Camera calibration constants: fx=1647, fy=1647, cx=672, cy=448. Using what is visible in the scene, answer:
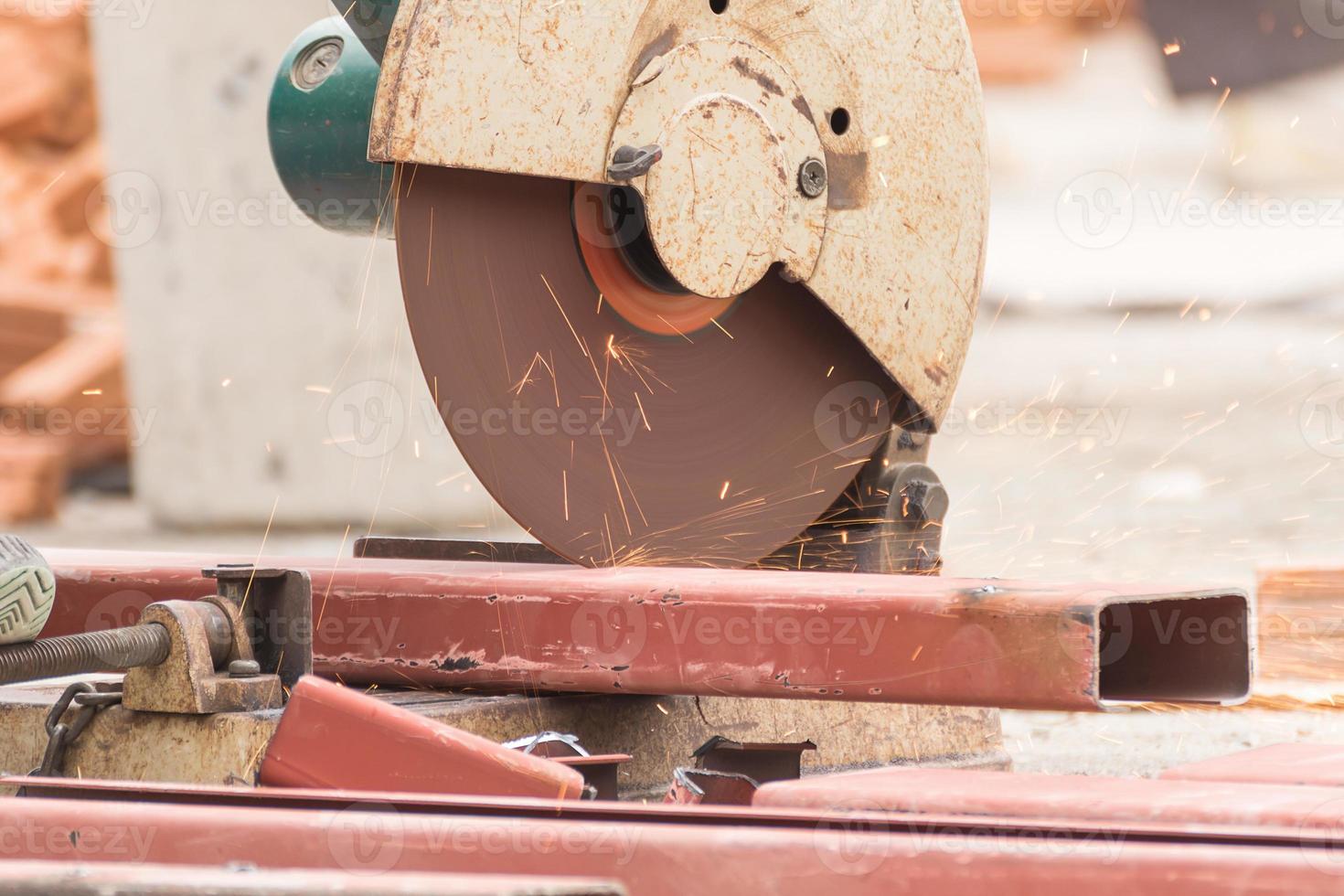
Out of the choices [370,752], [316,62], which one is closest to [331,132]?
[316,62]

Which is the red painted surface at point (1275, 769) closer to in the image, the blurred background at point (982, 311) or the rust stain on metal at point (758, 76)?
the rust stain on metal at point (758, 76)

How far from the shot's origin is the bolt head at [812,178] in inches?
109

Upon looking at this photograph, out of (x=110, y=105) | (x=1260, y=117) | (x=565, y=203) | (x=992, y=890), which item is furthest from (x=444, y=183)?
(x=1260, y=117)

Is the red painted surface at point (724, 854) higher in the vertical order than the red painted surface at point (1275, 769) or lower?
lower

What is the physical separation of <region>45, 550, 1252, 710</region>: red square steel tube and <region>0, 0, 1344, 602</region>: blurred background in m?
3.82

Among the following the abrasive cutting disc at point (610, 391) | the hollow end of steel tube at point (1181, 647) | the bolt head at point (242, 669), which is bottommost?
→ the bolt head at point (242, 669)

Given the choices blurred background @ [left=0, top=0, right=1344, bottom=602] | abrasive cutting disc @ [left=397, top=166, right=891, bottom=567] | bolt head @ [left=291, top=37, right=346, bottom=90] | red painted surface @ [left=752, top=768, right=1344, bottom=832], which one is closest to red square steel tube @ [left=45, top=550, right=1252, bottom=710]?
abrasive cutting disc @ [left=397, top=166, right=891, bottom=567]

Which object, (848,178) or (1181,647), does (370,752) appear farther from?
(848,178)

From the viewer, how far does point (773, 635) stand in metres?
2.30

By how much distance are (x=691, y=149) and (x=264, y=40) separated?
5.42m

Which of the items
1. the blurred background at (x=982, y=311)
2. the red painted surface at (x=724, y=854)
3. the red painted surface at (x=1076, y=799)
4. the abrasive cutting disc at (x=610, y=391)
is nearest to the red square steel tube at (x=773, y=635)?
the abrasive cutting disc at (x=610, y=391)

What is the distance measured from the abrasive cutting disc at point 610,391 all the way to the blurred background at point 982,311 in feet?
10.5

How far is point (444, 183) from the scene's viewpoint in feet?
8.09

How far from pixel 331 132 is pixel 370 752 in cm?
150
